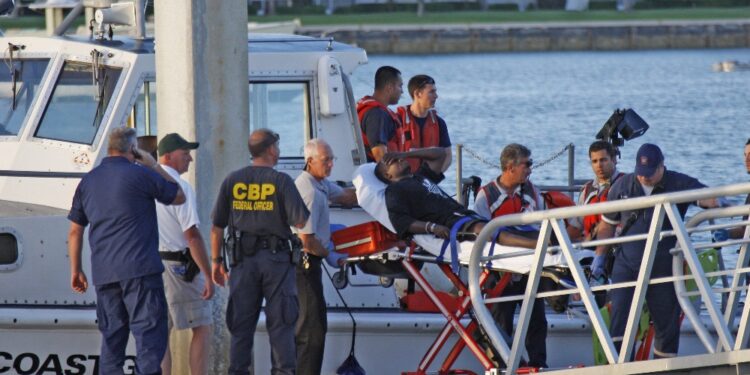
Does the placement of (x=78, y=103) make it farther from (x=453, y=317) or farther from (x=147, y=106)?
(x=453, y=317)

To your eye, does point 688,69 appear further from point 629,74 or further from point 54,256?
point 54,256

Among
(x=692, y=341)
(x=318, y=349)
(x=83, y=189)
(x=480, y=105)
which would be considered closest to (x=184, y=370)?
(x=318, y=349)

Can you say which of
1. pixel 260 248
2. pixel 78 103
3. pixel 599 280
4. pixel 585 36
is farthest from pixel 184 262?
pixel 585 36

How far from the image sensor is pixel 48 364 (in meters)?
8.30

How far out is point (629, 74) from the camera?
5200 centimetres

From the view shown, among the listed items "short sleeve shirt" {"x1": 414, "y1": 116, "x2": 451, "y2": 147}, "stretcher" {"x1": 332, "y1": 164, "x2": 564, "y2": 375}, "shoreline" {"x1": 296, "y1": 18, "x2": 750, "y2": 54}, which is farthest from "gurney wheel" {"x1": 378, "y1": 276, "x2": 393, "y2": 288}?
"shoreline" {"x1": 296, "y1": 18, "x2": 750, "y2": 54}

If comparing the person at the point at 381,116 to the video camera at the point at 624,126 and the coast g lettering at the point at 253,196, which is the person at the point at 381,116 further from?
the coast g lettering at the point at 253,196

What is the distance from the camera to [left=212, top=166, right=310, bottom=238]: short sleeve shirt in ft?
24.2

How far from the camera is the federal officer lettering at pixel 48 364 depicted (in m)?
8.29

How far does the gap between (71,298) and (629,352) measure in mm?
3360

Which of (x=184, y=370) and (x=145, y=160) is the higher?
(x=145, y=160)

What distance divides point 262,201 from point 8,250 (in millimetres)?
1857

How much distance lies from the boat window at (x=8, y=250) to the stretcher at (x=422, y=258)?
1.94 metres

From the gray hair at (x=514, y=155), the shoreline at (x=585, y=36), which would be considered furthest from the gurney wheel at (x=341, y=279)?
the shoreline at (x=585, y=36)
